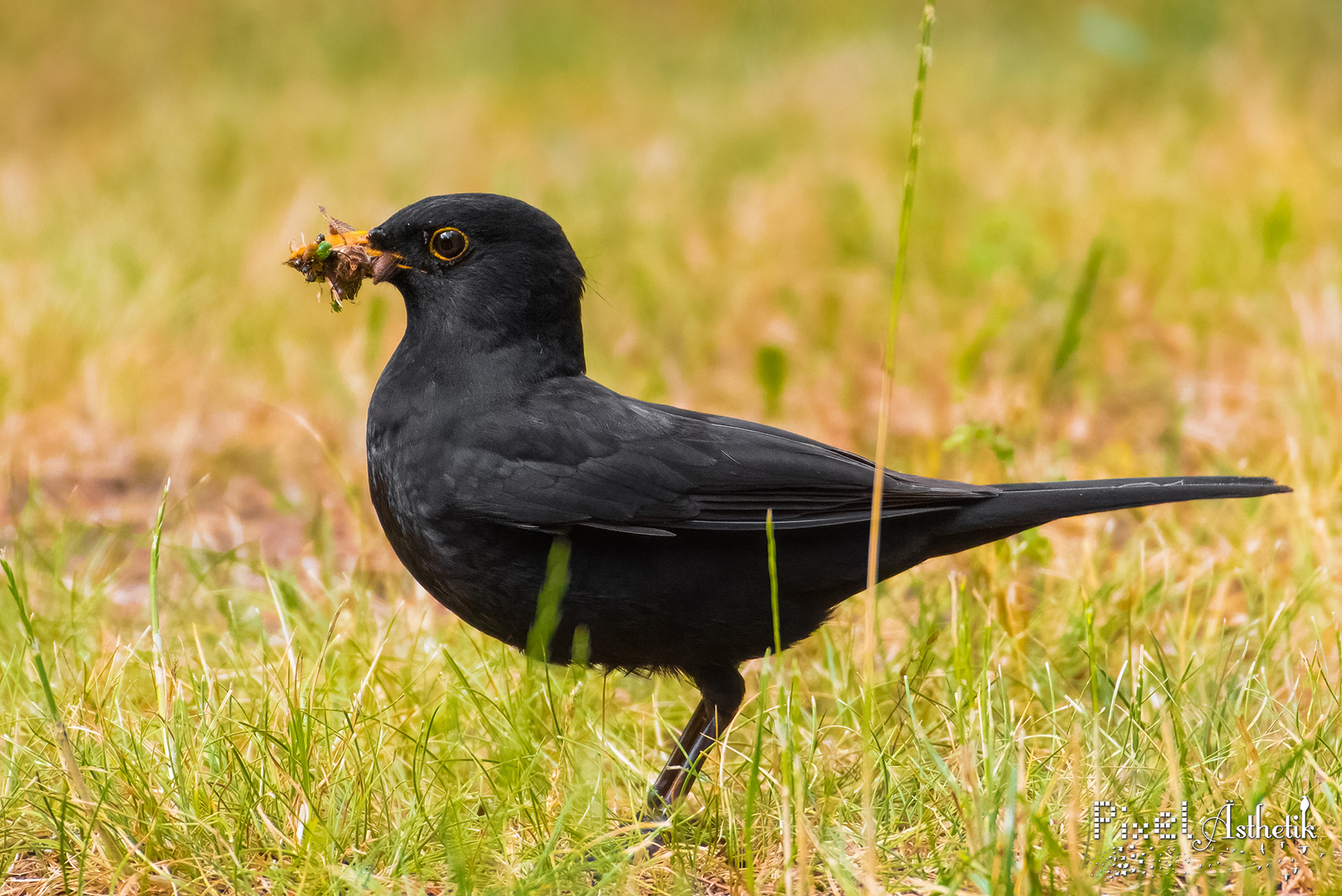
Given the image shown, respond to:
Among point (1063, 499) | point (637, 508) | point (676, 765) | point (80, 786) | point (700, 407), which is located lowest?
point (80, 786)

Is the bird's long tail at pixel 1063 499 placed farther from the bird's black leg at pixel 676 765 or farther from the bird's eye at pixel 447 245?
the bird's eye at pixel 447 245

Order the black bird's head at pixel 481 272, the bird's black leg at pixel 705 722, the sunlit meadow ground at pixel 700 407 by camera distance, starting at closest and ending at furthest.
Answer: the sunlit meadow ground at pixel 700 407 → the bird's black leg at pixel 705 722 → the black bird's head at pixel 481 272

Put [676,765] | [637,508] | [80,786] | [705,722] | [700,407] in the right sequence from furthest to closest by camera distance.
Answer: [700,407], [705,722], [676,765], [637,508], [80,786]

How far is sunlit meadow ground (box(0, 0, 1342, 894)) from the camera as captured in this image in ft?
7.48

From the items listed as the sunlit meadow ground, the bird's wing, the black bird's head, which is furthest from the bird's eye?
the sunlit meadow ground

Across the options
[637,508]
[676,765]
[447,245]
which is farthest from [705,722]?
[447,245]

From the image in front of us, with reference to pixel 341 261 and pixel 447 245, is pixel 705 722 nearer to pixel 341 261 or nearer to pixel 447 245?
pixel 447 245

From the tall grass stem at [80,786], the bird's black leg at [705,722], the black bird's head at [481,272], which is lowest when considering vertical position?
the tall grass stem at [80,786]

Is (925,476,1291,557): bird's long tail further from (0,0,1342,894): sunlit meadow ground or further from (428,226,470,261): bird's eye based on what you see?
(428,226,470,261): bird's eye

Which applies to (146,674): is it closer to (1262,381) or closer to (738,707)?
(738,707)

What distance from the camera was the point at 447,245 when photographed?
9.62ft

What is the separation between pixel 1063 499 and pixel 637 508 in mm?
914

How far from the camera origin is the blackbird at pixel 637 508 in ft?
8.44

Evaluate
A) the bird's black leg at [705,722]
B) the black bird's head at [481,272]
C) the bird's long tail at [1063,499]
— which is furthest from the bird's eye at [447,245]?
the bird's long tail at [1063,499]
